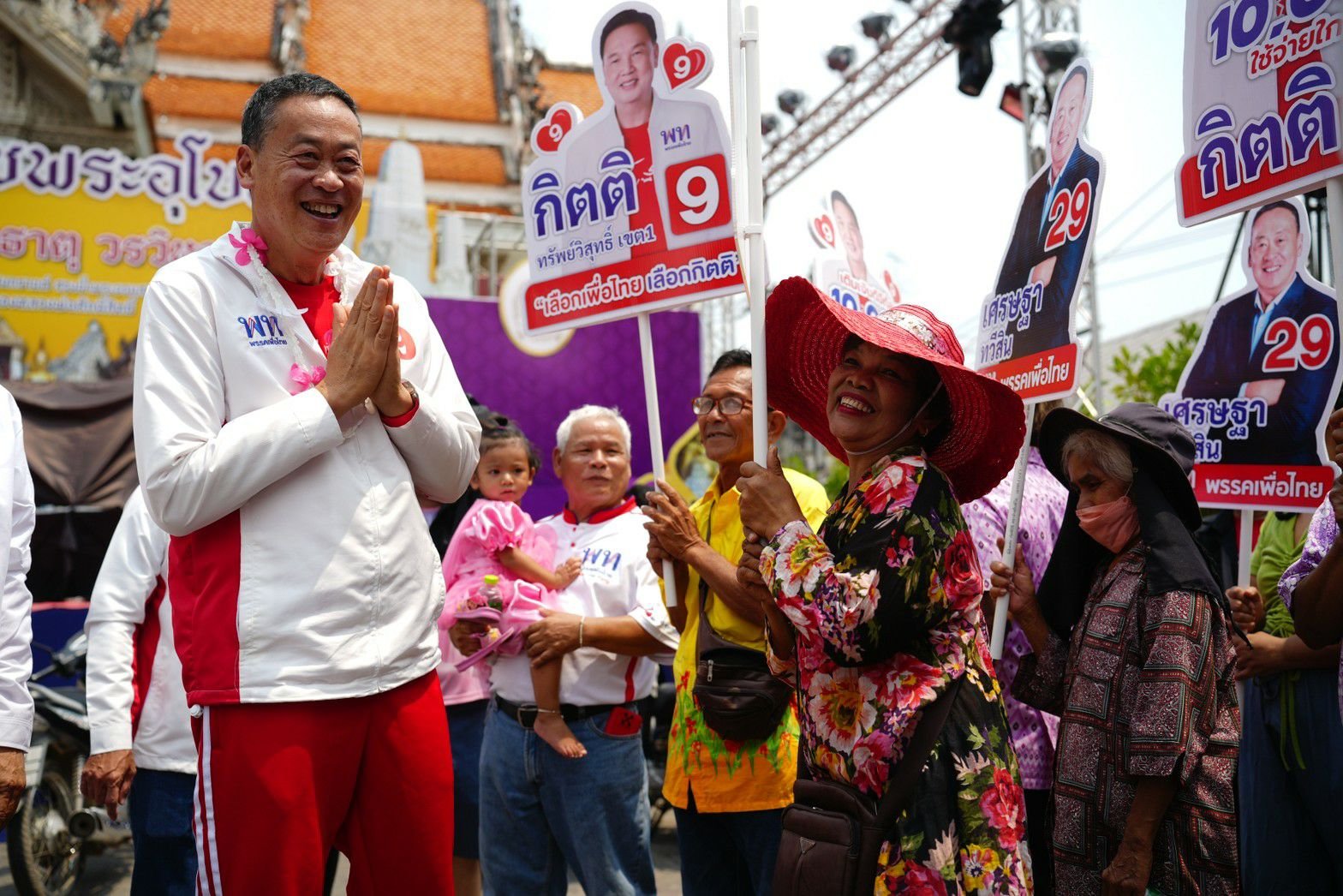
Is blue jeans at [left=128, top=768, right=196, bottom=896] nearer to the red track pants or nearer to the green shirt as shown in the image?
the red track pants

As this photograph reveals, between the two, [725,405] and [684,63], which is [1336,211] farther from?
[684,63]

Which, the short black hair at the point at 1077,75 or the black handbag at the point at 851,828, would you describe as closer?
the black handbag at the point at 851,828

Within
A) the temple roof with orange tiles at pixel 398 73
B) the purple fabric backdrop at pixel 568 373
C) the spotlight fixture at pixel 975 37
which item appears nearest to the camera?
the purple fabric backdrop at pixel 568 373

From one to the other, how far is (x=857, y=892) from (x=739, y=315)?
21465mm

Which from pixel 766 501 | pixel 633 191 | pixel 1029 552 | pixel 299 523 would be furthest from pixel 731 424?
pixel 299 523

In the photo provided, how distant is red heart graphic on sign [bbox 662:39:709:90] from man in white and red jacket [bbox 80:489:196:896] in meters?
2.03

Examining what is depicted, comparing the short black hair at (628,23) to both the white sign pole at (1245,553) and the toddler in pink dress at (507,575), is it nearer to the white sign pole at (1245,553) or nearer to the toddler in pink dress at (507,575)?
the toddler in pink dress at (507,575)

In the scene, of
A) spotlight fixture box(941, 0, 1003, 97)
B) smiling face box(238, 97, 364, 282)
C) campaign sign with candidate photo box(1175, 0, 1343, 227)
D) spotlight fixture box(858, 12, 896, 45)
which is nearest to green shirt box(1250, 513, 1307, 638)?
campaign sign with candidate photo box(1175, 0, 1343, 227)

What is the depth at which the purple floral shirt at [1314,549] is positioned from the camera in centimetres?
319

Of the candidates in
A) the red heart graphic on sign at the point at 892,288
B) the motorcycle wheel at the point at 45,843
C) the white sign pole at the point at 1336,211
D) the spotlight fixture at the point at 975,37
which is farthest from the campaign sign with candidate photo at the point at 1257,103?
the spotlight fixture at the point at 975,37

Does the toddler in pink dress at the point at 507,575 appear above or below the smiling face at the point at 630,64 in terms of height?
below

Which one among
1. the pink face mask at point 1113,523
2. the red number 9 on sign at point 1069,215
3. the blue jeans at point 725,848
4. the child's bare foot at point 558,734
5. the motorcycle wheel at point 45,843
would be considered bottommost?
the motorcycle wheel at point 45,843

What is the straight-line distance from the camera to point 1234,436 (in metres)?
3.87

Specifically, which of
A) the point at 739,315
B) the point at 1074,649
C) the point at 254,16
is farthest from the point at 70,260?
the point at 254,16
